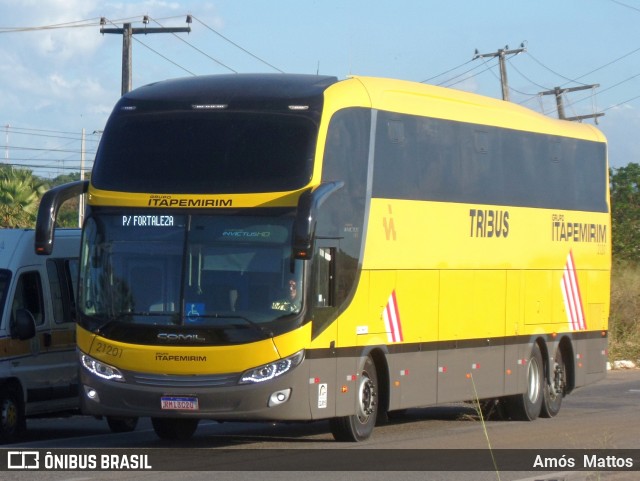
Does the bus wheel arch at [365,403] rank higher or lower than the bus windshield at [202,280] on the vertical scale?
lower

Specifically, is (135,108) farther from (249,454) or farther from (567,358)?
(567,358)

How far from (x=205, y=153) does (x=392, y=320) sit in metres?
3.19

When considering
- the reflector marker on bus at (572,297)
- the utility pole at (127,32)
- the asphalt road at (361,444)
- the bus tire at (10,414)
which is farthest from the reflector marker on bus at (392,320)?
the utility pole at (127,32)

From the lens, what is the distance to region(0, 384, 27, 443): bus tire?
15148 millimetres

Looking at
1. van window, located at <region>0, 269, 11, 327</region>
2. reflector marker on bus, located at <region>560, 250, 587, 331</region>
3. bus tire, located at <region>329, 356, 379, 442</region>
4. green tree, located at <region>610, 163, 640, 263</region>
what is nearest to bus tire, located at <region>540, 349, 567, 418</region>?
reflector marker on bus, located at <region>560, 250, 587, 331</region>

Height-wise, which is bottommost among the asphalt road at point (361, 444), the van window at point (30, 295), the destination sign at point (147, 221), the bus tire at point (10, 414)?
the asphalt road at point (361, 444)

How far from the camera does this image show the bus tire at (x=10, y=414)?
15148 millimetres

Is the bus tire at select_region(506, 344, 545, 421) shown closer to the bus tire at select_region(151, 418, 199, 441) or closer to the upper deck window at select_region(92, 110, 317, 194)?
the bus tire at select_region(151, 418, 199, 441)

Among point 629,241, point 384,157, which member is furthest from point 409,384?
point 629,241

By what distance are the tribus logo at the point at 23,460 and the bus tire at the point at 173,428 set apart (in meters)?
1.99

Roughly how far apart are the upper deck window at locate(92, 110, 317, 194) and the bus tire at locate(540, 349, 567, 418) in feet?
24.8

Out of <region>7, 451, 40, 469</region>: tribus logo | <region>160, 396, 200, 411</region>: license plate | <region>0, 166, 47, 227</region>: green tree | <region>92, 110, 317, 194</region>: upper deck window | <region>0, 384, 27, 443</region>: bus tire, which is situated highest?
<region>0, 166, 47, 227</region>: green tree

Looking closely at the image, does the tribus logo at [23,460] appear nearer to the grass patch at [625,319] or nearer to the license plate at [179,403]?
the license plate at [179,403]

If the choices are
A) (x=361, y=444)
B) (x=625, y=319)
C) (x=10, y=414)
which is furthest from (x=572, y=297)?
(x=625, y=319)
